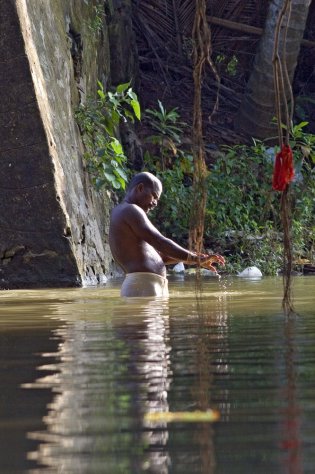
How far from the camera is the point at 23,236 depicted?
31.8 feet

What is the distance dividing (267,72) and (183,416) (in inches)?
537

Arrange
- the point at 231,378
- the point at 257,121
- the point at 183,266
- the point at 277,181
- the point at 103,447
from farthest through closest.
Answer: the point at 257,121, the point at 183,266, the point at 277,181, the point at 231,378, the point at 103,447

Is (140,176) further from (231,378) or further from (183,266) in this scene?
(231,378)

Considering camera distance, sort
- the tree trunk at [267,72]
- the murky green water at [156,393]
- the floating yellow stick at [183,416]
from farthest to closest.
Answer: the tree trunk at [267,72]
the floating yellow stick at [183,416]
the murky green water at [156,393]

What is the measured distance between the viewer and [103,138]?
40.8ft

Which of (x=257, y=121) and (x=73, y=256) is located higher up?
(x=257, y=121)

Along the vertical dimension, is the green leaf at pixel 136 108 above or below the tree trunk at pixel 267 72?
below

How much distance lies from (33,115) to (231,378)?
21.2 ft

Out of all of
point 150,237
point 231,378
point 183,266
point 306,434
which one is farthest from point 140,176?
point 306,434

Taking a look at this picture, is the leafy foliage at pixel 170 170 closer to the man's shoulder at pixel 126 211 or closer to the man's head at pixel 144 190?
the man's head at pixel 144 190

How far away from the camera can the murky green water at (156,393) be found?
2316 millimetres

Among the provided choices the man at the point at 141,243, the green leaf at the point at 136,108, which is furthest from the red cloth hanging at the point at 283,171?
the green leaf at the point at 136,108

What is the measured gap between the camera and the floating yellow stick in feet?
8.84

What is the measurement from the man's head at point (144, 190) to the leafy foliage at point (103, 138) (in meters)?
2.27
